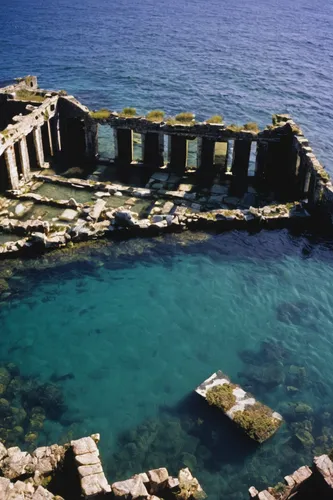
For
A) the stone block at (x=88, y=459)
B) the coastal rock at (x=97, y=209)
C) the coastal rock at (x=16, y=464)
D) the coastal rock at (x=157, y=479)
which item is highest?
the coastal rock at (x=97, y=209)

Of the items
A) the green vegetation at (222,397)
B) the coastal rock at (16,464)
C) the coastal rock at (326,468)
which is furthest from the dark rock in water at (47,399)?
the coastal rock at (326,468)

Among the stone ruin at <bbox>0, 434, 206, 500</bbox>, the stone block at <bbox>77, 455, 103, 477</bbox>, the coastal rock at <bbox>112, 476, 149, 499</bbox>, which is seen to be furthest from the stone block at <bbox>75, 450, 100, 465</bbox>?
the coastal rock at <bbox>112, 476, 149, 499</bbox>

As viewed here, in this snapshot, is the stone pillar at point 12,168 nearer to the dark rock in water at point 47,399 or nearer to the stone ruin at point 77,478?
the dark rock in water at point 47,399

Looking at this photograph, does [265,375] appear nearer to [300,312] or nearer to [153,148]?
[300,312]

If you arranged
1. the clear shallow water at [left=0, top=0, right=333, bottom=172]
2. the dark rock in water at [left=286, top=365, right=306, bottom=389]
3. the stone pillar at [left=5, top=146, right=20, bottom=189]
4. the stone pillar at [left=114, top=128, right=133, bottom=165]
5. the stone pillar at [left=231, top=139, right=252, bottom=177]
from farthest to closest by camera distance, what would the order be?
the clear shallow water at [left=0, top=0, right=333, bottom=172], the stone pillar at [left=114, top=128, right=133, bottom=165], the stone pillar at [left=231, top=139, right=252, bottom=177], the stone pillar at [left=5, top=146, right=20, bottom=189], the dark rock in water at [left=286, top=365, right=306, bottom=389]

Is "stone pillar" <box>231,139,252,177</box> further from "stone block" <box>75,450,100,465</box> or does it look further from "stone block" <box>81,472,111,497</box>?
"stone block" <box>81,472,111,497</box>

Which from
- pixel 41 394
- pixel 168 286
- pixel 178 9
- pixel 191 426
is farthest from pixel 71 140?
Answer: pixel 178 9
